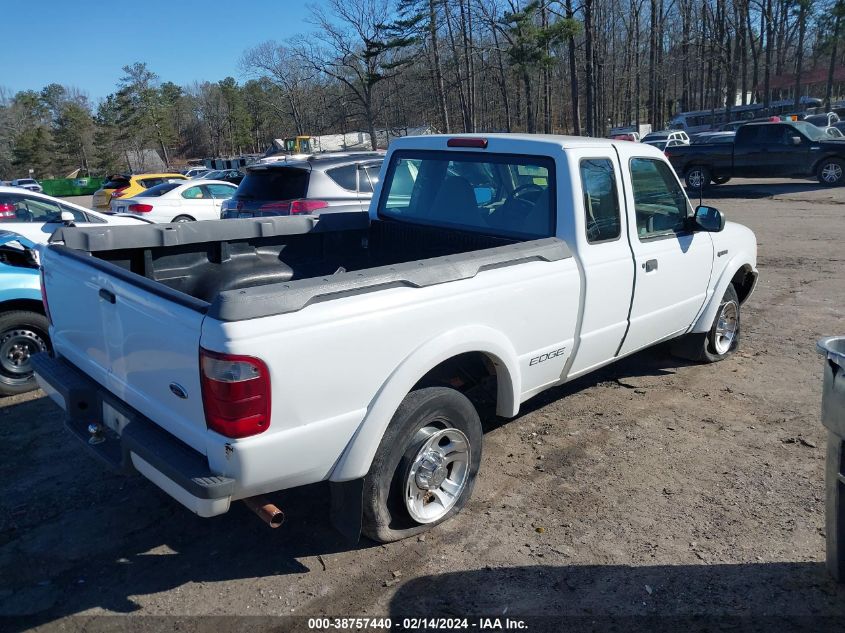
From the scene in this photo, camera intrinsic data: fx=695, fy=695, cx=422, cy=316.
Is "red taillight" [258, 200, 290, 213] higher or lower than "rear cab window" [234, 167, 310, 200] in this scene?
lower

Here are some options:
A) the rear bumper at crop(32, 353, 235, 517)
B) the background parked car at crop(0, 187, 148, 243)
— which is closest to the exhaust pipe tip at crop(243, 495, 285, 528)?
the rear bumper at crop(32, 353, 235, 517)

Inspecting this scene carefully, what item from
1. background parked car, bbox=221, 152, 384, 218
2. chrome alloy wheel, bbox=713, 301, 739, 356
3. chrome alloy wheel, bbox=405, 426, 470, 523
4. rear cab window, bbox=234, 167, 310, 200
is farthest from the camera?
rear cab window, bbox=234, 167, 310, 200

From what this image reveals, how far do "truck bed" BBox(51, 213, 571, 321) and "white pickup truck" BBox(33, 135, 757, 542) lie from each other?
12 millimetres

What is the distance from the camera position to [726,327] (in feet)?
19.8

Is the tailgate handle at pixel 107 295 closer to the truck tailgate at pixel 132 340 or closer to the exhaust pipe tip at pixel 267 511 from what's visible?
the truck tailgate at pixel 132 340

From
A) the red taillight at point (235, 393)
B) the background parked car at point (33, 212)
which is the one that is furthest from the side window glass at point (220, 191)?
the red taillight at point (235, 393)

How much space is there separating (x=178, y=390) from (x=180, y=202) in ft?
47.5

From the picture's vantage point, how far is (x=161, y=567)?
3357mm

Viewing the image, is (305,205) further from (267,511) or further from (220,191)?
(220,191)

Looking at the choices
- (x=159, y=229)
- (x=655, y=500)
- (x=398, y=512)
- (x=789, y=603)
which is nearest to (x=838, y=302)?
(x=655, y=500)

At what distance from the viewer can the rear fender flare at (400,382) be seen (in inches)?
118

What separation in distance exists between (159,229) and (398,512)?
7.30ft

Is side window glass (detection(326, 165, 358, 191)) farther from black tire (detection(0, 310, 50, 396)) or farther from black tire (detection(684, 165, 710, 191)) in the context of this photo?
black tire (detection(684, 165, 710, 191))

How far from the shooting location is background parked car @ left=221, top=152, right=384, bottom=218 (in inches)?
366
